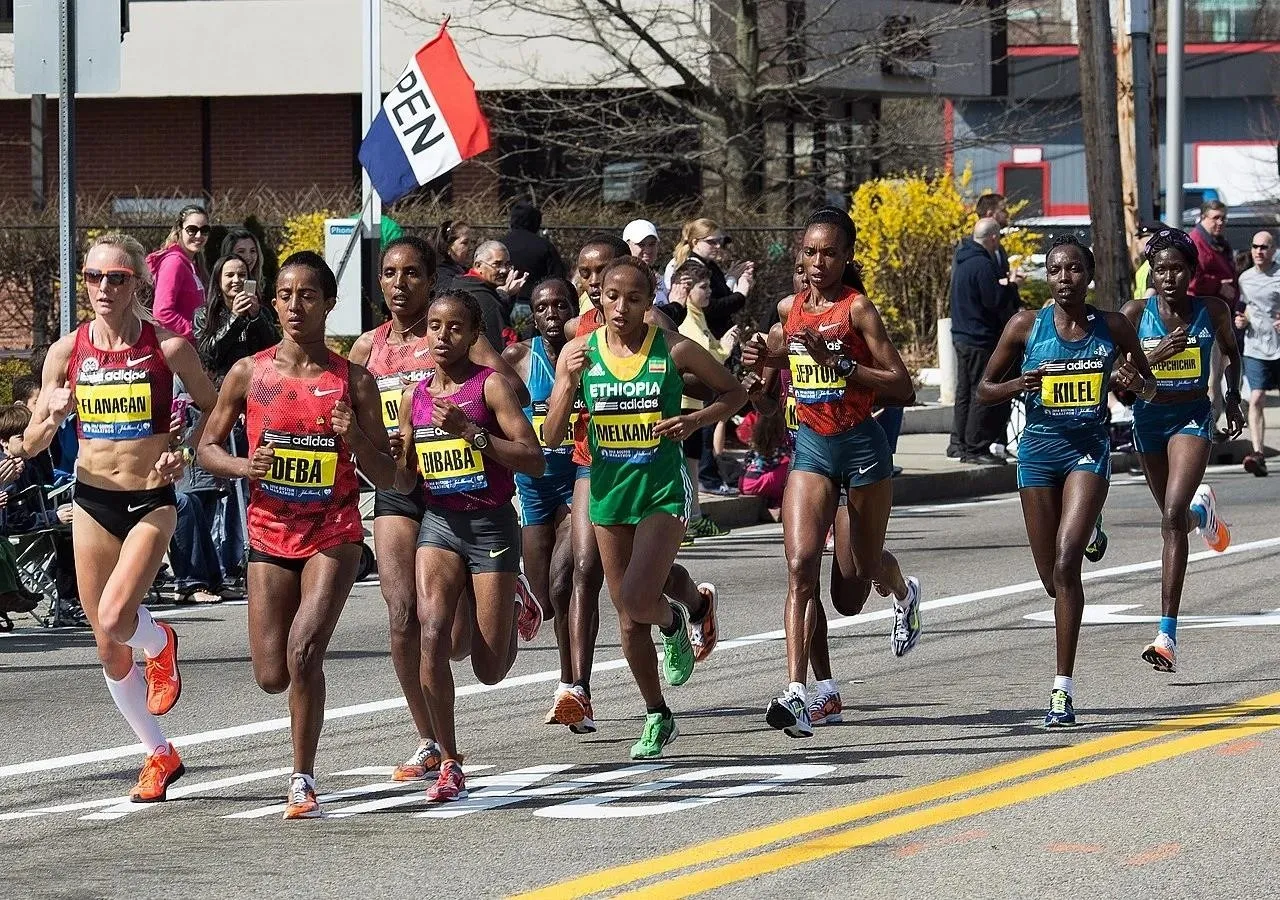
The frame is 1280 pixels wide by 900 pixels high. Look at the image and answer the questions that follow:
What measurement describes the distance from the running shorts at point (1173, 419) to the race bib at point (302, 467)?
459 centimetres

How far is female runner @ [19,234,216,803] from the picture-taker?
8094 mm

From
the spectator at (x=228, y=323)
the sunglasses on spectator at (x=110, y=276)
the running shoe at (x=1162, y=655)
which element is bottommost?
the running shoe at (x=1162, y=655)

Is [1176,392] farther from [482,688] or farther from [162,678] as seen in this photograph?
[162,678]

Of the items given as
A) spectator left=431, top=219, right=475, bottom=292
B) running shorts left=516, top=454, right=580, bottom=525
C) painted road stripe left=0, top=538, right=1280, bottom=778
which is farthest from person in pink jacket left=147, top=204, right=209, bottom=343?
running shorts left=516, top=454, right=580, bottom=525

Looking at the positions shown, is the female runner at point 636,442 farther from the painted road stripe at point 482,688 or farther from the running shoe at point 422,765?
the painted road stripe at point 482,688

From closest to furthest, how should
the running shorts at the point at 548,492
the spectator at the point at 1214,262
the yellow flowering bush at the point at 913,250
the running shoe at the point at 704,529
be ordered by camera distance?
the running shorts at the point at 548,492, the running shoe at the point at 704,529, the spectator at the point at 1214,262, the yellow flowering bush at the point at 913,250

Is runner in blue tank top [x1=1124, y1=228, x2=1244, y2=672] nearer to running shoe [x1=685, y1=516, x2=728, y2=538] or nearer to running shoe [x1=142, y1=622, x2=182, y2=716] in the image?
running shoe [x1=142, y1=622, x2=182, y2=716]

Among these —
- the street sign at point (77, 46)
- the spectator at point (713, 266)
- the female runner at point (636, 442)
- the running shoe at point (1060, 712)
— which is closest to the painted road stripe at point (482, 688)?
the female runner at point (636, 442)

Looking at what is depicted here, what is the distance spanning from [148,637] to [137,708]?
0.99 feet

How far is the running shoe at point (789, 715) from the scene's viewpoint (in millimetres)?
8500

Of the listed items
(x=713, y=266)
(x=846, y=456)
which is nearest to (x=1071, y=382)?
(x=846, y=456)

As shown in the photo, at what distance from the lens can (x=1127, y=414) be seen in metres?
21.1

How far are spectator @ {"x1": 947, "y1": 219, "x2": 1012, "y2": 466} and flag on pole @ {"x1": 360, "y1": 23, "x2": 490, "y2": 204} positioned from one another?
5225mm

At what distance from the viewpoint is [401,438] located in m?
8.01
